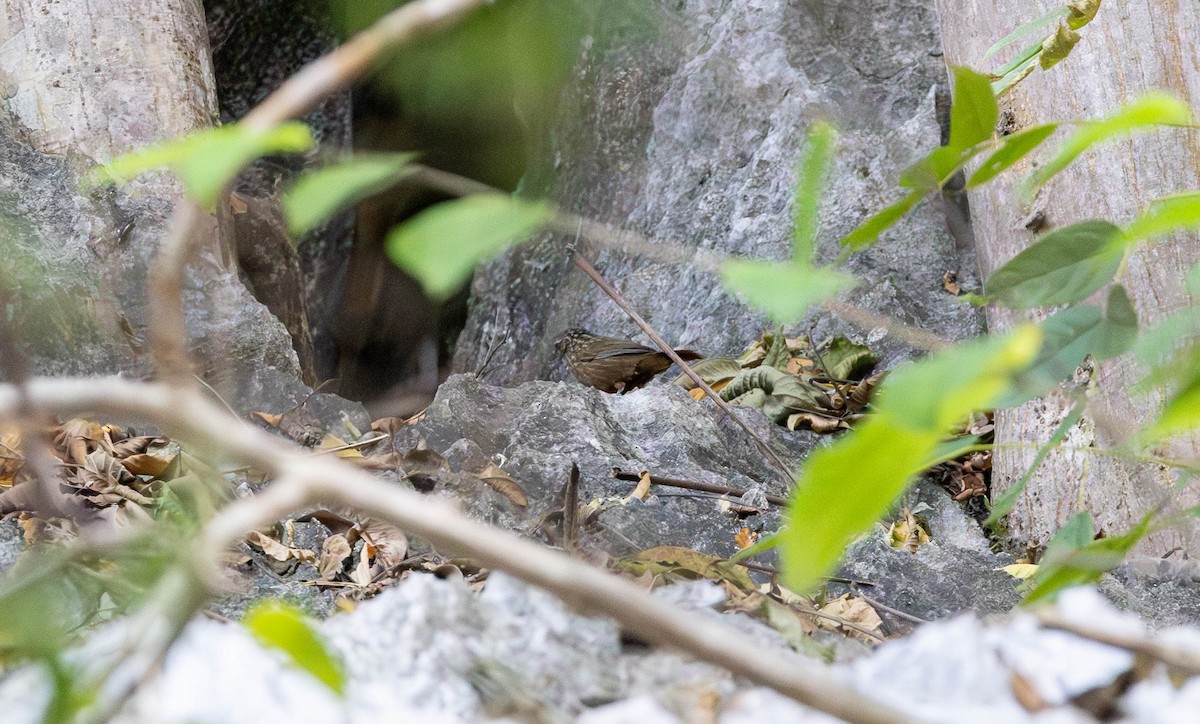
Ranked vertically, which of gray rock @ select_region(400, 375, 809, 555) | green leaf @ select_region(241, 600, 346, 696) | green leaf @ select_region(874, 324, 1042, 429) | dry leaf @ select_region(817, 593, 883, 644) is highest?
green leaf @ select_region(874, 324, 1042, 429)

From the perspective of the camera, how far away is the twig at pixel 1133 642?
0.54m

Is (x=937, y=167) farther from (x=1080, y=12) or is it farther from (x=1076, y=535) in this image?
(x=1080, y=12)

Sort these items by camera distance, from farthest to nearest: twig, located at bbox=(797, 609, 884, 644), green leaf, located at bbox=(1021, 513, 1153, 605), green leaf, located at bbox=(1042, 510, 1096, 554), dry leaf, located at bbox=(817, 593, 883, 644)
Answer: dry leaf, located at bbox=(817, 593, 883, 644), twig, located at bbox=(797, 609, 884, 644), green leaf, located at bbox=(1042, 510, 1096, 554), green leaf, located at bbox=(1021, 513, 1153, 605)

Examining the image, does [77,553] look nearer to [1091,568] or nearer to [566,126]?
[1091,568]

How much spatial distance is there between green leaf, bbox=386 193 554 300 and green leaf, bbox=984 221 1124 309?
16.0 inches

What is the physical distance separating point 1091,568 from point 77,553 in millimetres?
583

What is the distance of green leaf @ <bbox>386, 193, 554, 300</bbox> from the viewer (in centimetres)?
41

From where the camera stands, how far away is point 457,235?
43cm

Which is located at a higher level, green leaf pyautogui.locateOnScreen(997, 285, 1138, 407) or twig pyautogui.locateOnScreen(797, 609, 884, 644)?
green leaf pyautogui.locateOnScreen(997, 285, 1138, 407)

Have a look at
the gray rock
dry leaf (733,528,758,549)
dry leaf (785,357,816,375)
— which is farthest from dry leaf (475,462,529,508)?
dry leaf (785,357,816,375)

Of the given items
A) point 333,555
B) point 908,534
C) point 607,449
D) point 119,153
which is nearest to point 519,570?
point 333,555

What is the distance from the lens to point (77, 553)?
540 millimetres

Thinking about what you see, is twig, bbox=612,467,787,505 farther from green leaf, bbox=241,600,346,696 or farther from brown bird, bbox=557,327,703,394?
green leaf, bbox=241,600,346,696

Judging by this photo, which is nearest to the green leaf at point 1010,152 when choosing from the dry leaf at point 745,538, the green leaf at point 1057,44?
the green leaf at point 1057,44
